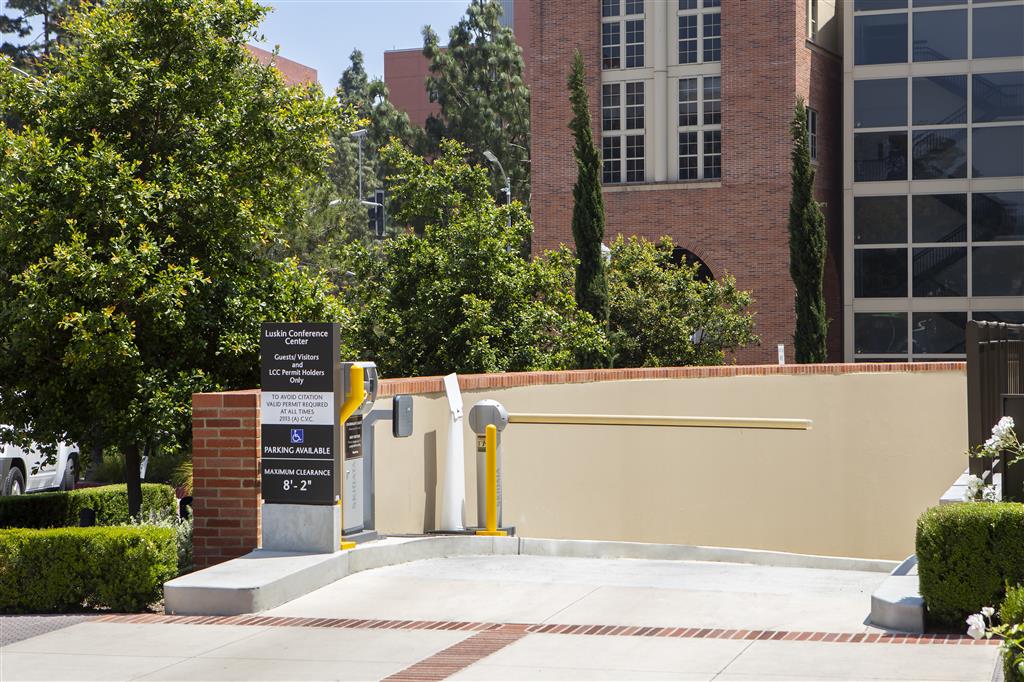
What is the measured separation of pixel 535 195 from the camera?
45125 millimetres

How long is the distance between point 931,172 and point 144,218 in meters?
33.9

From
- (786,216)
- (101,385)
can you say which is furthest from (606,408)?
(786,216)

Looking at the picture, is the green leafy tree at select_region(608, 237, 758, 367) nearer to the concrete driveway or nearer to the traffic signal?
the concrete driveway

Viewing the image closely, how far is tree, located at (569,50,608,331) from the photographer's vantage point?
29969mm

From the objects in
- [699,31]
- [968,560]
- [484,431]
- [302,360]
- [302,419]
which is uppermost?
[699,31]

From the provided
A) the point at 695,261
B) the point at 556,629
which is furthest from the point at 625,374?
the point at 695,261

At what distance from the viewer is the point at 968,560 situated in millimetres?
8328

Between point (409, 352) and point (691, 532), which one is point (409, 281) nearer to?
point (409, 352)

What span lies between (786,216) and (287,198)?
2990 centimetres

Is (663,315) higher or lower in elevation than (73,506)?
higher

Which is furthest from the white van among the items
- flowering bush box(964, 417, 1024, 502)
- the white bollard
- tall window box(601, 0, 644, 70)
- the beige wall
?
tall window box(601, 0, 644, 70)

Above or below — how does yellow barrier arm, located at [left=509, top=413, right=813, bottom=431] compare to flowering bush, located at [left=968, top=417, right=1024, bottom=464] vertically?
below

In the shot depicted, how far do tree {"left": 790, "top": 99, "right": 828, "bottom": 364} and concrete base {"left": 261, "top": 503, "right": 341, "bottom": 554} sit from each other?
28909mm

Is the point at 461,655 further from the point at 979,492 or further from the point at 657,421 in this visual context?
the point at 657,421
